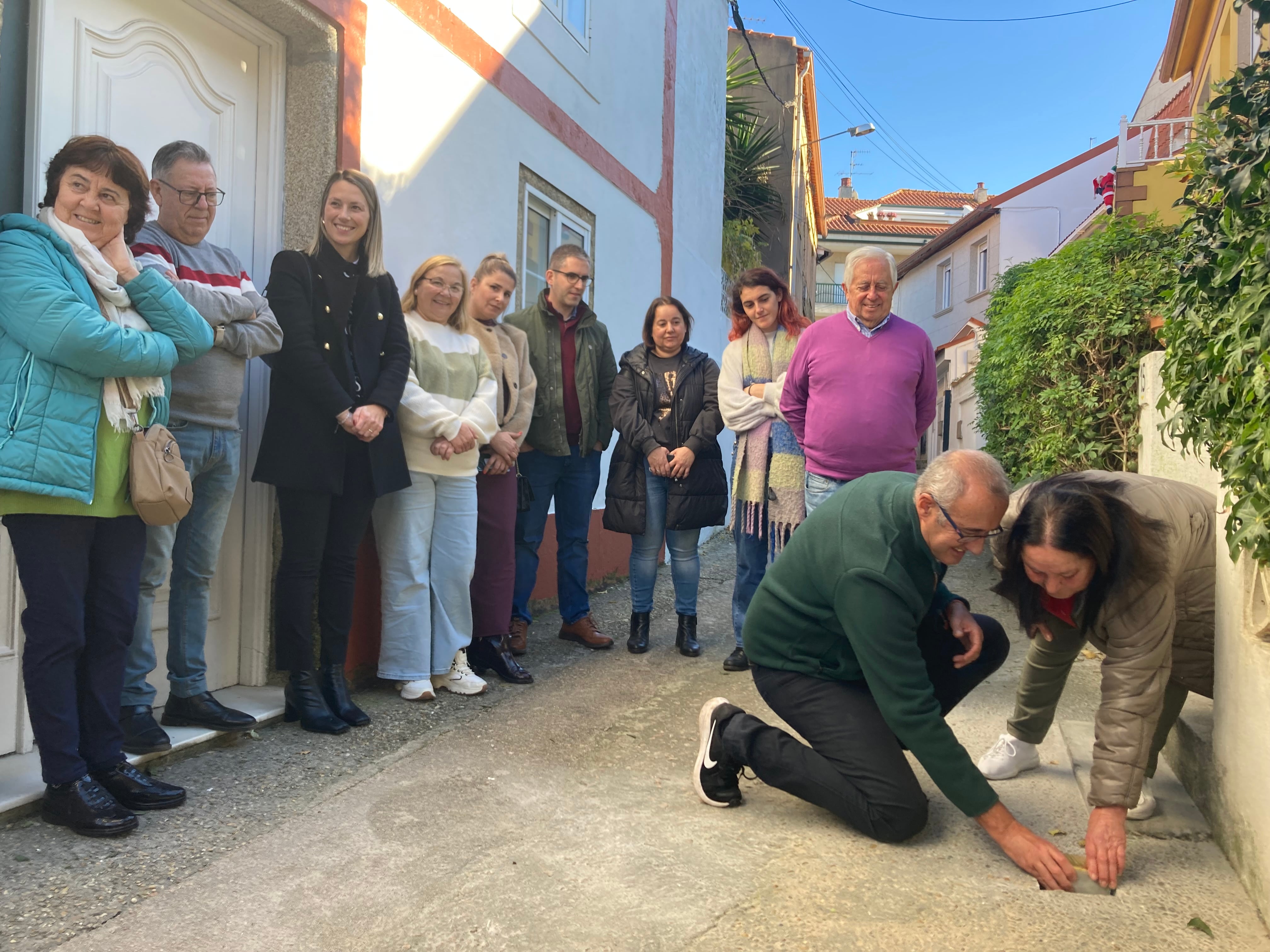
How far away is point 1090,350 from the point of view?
6445mm

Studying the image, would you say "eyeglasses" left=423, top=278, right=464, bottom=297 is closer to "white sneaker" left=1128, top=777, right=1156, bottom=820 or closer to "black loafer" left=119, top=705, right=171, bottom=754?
"black loafer" left=119, top=705, right=171, bottom=754

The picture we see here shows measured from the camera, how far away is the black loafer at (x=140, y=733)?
3.10 m

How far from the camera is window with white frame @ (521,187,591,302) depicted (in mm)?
6305

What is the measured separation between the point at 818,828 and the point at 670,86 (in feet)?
25.1

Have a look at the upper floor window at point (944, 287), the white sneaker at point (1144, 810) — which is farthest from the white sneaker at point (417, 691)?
the upper floor window at point (944, 287)

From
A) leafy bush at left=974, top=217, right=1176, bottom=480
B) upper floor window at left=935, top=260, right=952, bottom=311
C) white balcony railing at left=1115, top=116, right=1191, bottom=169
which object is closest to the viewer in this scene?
leafy bush at left=974, top=217, right=1176, bottom=480

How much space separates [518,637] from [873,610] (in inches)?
106

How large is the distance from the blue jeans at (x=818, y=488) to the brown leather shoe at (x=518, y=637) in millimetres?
A: 1575

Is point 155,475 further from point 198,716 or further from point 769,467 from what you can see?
point 769,467

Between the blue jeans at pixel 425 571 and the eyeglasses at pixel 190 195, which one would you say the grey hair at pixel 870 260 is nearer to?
the blue jeans at pixel 425 571

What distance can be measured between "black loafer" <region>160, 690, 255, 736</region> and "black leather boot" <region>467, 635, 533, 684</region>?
3.92ft

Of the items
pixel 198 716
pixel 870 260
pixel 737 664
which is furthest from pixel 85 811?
pixel 870 260

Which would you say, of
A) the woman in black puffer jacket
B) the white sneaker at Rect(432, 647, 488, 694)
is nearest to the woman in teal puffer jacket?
the white sneaker at Rect(432, 647, 488, 694)

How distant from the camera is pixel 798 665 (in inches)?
118
